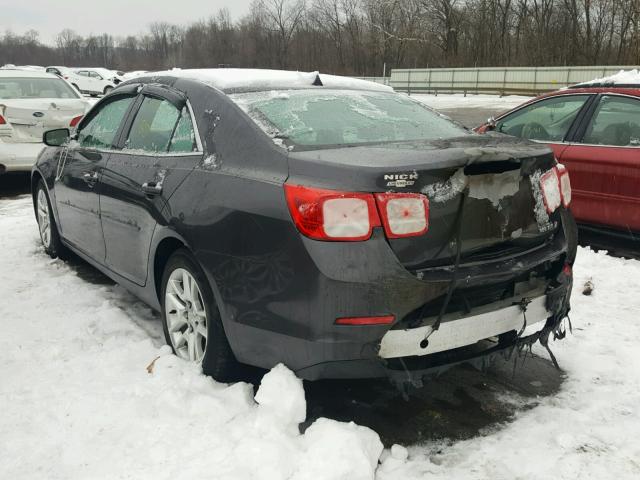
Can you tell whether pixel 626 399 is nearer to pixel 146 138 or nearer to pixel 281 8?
pixel 146 138

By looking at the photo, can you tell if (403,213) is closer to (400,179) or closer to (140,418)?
(400,179)

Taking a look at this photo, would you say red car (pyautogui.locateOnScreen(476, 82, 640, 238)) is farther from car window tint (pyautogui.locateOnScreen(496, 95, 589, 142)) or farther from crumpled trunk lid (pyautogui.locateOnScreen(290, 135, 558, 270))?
crumpled trunk lid (pyautogui.locateOnScreen(290, 135, 558, 270))

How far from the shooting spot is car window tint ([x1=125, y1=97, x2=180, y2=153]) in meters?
3.45

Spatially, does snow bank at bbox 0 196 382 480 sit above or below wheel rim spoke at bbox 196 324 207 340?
below

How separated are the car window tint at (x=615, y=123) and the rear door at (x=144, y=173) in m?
3.95

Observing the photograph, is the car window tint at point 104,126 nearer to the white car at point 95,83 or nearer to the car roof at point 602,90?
the car roof at point 602,90

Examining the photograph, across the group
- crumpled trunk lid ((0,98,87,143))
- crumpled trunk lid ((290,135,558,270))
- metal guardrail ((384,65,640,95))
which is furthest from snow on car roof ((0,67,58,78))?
metal guardrail ((384,65,640,95))

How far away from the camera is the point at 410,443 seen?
2.69 metres

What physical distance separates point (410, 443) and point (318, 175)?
4.11 feet

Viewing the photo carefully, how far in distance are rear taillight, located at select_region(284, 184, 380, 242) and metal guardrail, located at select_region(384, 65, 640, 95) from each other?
27.9 m

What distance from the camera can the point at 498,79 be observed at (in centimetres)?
3378

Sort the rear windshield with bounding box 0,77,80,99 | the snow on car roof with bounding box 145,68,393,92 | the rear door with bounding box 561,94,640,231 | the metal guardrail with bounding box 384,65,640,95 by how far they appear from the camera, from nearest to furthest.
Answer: the snow on car roof with bounding box 145,68,393,92 < the rear door with bounding box 561,94,640,231 < the rear windshield with bounding box 0,77,80,99 < the metal guardrail with bounding box 384,65,640,95

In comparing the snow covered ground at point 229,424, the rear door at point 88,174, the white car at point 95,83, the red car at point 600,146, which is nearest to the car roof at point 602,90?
the red car at point 600,146

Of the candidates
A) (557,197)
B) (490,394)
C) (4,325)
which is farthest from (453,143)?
(4,325)
